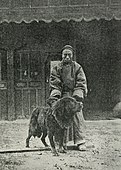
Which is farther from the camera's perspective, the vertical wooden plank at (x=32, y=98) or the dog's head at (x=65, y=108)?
the vertical wooden plank at (x=32, y=98)

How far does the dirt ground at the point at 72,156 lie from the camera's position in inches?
231

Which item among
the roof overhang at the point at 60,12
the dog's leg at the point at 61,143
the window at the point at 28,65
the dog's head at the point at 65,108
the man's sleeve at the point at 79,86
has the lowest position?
the dog's leg at the point at 61,143

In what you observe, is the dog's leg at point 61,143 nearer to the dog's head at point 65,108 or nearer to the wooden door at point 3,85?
the dog's head at point 65,108

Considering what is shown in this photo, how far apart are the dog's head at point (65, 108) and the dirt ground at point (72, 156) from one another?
1.92 feet

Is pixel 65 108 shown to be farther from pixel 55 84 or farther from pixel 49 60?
pixel 49 60

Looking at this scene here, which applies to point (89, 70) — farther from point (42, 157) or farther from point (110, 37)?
point (42, 157)

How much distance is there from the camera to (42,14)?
10016 mm

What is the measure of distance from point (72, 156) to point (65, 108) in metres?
0.77

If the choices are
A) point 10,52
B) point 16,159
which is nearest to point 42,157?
point 16,159

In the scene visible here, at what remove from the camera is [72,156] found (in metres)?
6.54

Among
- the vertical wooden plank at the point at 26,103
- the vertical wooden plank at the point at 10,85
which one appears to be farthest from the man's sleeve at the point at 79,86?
the vertical wooden plank at the point at 26,103

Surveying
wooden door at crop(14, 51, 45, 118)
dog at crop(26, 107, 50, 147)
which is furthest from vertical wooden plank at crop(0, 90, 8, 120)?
dog at crop(26, 107, 50, 147)

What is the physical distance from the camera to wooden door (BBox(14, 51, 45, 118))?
11.2 metres

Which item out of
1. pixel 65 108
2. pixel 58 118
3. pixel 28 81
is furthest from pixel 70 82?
pixel 28 81
